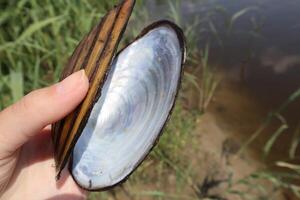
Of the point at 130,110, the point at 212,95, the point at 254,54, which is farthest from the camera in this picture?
the point at 254,54

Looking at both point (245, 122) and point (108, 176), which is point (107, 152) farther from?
point (245, 122)

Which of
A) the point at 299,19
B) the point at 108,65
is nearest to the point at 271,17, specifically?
the point at 299,19

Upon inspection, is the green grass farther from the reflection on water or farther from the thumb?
the thumb

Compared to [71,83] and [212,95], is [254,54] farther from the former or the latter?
[71,83]

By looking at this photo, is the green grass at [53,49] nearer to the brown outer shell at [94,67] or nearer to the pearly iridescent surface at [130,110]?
the pearly iridescent surface at [130,110]

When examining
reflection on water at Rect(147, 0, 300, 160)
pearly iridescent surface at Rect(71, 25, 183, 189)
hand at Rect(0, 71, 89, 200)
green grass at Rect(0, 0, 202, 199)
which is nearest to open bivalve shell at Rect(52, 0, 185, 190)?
pearly iridescent surface at Rect(71, 25, 183, 189)

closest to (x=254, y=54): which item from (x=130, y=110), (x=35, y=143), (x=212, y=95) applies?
(x=212, y=95)

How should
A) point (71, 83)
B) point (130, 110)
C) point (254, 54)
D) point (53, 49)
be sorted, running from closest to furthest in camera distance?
point (71, 83), point (130, 110), point (53, 49), point (254, 54)
